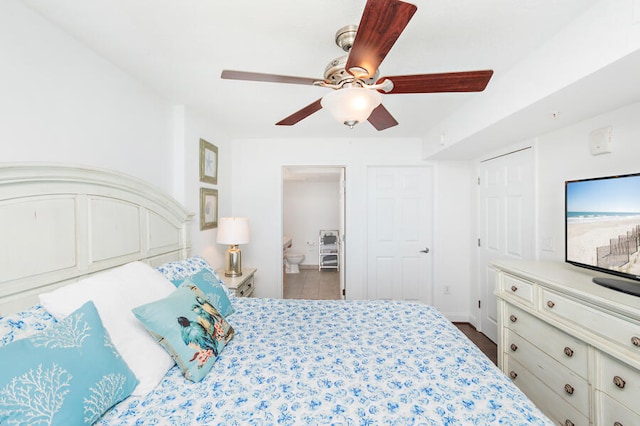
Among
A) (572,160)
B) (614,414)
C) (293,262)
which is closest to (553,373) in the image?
(614,414)

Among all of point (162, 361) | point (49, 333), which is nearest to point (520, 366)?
point (162, 361)

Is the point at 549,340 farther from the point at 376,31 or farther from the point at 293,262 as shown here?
the point at 293,262

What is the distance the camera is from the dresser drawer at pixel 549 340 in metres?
1.42

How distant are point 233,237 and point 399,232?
81.9 inches

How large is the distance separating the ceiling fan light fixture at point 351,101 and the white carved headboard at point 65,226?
131 centimetres

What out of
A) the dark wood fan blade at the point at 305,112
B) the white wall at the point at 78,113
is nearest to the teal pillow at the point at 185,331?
the white wall at the point at 78,113

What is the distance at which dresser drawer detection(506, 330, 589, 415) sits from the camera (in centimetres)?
140

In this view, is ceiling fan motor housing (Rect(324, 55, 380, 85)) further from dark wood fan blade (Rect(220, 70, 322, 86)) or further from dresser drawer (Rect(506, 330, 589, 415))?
dresser drawer (Rect(506, 330, 589, 415))

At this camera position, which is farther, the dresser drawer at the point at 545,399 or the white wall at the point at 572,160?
the white wall at the point at 572,160

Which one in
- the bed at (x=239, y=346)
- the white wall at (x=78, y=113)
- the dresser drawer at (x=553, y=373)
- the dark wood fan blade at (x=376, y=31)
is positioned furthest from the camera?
the dresser drawer at (x=553, y=373)

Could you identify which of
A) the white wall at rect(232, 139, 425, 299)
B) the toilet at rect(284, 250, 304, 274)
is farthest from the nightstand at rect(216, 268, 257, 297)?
the toilet at rect(284, 250, 304, 274)

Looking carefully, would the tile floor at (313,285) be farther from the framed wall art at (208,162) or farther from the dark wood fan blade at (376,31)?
the dark wood fan blade at (376,31)

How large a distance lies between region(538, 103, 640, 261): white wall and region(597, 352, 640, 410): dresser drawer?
1082 mm

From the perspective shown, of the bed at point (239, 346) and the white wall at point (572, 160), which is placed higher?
the white wall at point (572, 160)
